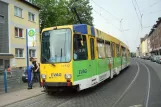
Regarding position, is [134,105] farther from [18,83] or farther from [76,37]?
[18,83]

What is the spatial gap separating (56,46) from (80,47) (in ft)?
3.47

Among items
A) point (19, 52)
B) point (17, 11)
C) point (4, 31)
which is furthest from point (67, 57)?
point (17, 11)

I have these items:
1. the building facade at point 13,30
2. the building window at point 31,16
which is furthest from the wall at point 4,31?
the building window at point 31,16

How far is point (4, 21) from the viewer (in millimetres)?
30094

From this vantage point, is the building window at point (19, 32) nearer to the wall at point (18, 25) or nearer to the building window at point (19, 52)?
the wall at point (18, 25)

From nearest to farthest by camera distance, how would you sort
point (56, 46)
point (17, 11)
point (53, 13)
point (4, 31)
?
point (56, 46) → point (4, 31) → point (17, 11) → point (53, 13)

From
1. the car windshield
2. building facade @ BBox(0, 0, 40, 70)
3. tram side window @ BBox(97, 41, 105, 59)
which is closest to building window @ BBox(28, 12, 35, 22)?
A: building facade @ BBox(0, 0, 40, 70)

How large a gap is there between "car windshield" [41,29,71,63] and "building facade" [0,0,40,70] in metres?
18.7

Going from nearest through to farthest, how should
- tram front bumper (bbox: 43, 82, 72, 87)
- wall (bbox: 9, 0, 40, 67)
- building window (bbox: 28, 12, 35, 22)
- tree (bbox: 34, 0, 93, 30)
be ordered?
tram front bumper (bbox: 43, 82, 72, 87), wall (bbox: 9, 0, 40, 67), building window (bbox: 28, 12, 35, 22), tree (bbox: 34, 0, 93, 30)

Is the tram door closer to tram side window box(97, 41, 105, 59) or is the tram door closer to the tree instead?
tram side window box(97, 41, 105, 59)

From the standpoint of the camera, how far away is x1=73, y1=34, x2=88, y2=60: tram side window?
10938mm

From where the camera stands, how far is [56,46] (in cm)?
1103

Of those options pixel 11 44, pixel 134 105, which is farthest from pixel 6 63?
pixel 134 105

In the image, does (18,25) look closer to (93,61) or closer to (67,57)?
(93,61)
